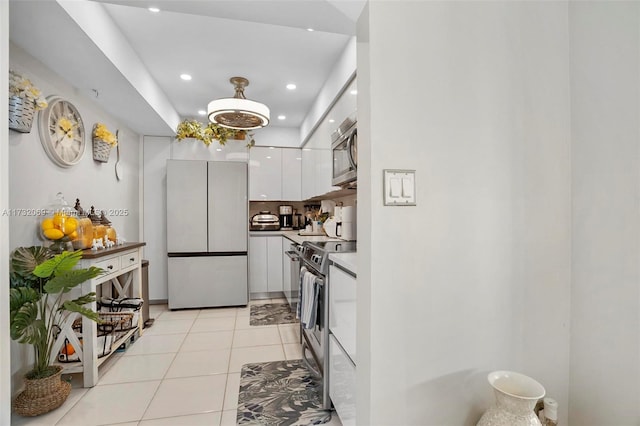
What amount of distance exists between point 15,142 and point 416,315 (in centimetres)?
250

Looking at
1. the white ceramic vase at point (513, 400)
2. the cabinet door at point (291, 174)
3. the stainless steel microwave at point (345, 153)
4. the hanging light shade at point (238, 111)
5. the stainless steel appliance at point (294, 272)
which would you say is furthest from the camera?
the cabinet door at point (291, 174)

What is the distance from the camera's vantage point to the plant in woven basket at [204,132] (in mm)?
3801

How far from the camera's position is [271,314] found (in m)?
3.59

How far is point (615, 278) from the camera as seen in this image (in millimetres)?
969

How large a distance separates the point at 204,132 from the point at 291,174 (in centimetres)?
132

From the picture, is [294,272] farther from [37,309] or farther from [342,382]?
[37,309]

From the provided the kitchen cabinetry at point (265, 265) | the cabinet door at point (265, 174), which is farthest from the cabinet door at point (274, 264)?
the cabinet door at point (265, 174)

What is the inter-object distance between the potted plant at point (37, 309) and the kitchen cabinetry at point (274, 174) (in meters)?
2.69

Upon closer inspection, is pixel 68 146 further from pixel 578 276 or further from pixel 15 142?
pixel 578 276

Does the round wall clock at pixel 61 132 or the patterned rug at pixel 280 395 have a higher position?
the round wall clock at pixel 61 132

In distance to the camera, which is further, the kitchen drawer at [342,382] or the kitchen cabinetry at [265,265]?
the kitchen cabinetry at [265,265]

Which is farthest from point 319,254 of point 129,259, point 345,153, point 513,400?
point 129,259

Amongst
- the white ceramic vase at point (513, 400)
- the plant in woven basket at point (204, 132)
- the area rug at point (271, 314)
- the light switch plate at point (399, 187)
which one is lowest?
the area rug at point (271, 314)

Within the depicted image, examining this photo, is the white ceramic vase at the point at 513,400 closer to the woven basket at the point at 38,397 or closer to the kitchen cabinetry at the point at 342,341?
the kitchen cabinetry at the point at 342,341
